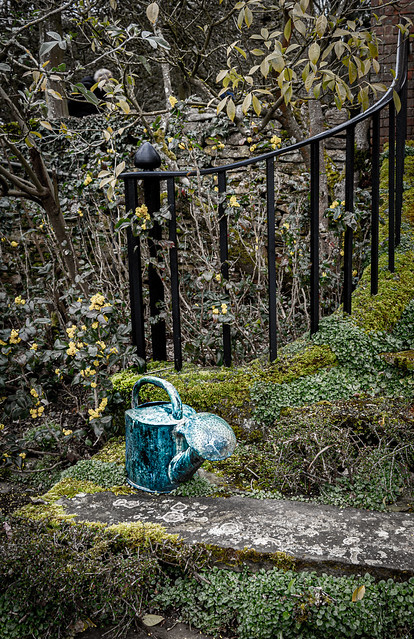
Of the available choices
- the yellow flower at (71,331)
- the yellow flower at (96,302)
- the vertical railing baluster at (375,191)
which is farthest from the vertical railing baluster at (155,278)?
the vertical railing baluster at (375,191)

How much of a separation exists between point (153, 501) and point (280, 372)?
85 cm

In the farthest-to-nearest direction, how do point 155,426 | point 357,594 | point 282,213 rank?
point 282,213, point 155,426, point 357,594

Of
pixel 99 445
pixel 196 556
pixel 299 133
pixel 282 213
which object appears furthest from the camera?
pixel 282 213

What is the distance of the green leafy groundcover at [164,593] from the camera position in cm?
147

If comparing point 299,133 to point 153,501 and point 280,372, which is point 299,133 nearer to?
point 280,372

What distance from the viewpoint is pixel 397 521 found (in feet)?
5.61

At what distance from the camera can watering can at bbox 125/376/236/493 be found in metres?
1.79

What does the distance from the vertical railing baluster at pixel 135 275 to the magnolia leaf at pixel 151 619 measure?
133cm

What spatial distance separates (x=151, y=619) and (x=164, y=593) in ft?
0.27

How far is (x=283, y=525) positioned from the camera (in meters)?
1.73

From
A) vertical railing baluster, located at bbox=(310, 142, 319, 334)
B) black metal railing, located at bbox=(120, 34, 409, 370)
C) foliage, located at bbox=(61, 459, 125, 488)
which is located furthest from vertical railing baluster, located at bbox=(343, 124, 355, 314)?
foliage, located at bbox=(61, 459, 125, 488)

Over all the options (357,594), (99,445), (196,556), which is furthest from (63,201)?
(357,594)

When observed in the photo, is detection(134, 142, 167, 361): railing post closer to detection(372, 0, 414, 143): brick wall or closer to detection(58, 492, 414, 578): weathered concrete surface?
detection(58, 492, 414, 578): weathered concrete surface

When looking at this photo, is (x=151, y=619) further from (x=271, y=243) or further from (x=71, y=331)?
(x=271, y=243)
